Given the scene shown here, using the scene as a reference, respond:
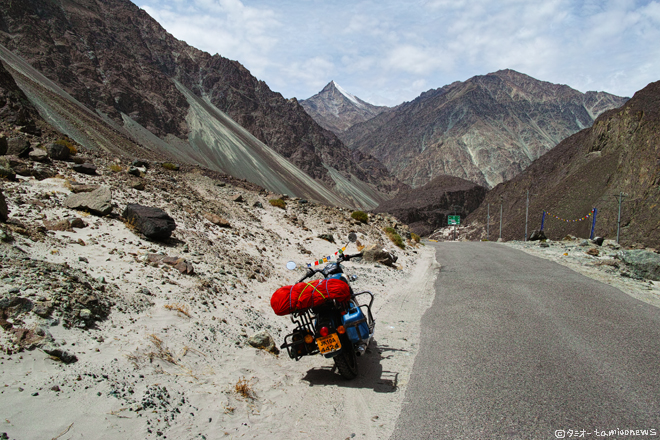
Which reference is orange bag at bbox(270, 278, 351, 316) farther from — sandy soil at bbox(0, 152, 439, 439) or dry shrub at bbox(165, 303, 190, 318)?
dry shrub at bbox(165, 303, 190, 318)

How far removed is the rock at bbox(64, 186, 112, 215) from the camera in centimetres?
830

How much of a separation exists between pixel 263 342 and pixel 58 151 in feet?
31.2

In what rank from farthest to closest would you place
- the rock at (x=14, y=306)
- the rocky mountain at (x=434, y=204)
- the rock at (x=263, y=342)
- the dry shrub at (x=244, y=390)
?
the rocky mountain at (x=434, y=204) < the rock at (x=263, y=342) < the dry shrub at (x=244, y=390) < the rock at (x=14, y=306)

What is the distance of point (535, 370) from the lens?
4.44 m

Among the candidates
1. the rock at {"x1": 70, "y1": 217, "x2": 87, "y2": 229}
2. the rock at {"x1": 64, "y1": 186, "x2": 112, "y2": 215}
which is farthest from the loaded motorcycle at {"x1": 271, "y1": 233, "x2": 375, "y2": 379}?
the rock at {"x1": 64, "y1": 186, "x2": 112, "y2": 215}

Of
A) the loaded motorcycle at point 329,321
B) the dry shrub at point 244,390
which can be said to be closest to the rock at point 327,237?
the loaded motorcycle at point 329,321

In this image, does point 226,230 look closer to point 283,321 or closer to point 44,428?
point 283,321

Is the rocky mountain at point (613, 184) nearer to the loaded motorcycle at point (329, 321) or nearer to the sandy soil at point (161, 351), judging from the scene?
the sandy soil at point (161, 351)

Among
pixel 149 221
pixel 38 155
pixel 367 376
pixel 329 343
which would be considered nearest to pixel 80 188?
pixel 149 221

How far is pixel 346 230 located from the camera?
17766 millimetres

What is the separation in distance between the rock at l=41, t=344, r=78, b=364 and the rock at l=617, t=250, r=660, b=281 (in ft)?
44.9

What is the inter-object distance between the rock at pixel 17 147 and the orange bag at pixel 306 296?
950cm

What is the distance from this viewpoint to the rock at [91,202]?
8305 mm

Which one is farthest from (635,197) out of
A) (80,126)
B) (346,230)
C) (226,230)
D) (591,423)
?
(80,126)
